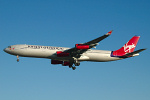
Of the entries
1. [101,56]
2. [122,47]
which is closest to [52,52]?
[101,56]

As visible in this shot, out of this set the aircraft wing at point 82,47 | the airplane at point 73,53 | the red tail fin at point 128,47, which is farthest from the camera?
the red tail fin at point 128,47

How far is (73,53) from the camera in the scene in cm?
6619

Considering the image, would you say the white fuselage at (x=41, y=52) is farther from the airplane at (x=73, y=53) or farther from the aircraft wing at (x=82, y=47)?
the aircraft wing at (x=82, y=47)

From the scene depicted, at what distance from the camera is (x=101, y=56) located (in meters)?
69.1

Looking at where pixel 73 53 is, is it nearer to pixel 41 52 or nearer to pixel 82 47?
pixel 82 47

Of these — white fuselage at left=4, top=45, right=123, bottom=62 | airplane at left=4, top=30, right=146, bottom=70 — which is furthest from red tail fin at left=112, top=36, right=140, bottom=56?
white fuselage at left=4, top=45, right=123, bottom=62

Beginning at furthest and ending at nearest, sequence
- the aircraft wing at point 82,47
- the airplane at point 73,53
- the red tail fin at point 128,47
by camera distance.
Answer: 1. the red tail fin at point 128,47
2. the airplane at point 73,53
3. the aircraft wing at point 82,47

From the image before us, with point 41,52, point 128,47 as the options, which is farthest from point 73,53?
point 128,47

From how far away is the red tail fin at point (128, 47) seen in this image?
71375 millimetres

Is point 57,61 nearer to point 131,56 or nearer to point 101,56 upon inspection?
point 101,56

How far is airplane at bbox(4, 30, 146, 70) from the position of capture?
64250 millimetres

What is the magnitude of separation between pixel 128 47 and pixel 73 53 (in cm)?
1700

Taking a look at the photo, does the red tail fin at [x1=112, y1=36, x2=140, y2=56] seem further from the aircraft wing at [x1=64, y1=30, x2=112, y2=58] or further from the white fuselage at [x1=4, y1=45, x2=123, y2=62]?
the aircraft wing at [x1=64, y1=30, x2=112, y2=58]

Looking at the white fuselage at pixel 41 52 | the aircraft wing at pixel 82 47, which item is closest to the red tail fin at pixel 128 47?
the white fuselage at pixel 41 52
